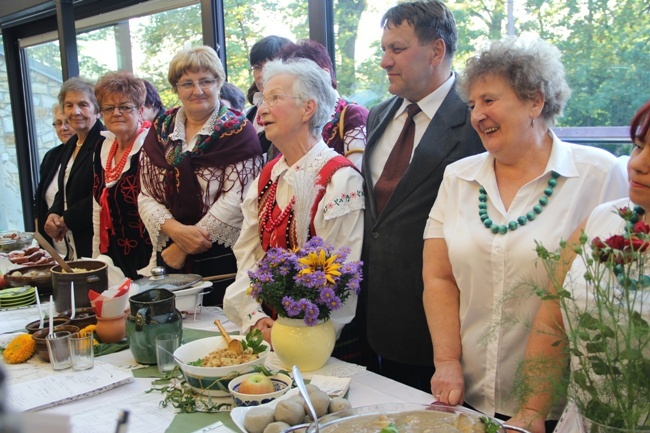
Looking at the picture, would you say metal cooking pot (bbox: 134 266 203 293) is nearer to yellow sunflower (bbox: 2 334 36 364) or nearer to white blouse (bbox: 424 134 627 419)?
yellow sunflower (bbox: 2 334 36 364)

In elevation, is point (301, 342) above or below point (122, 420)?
below

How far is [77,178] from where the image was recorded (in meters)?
3.76

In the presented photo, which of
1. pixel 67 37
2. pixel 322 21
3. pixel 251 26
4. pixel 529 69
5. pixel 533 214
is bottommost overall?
pixel 533 214

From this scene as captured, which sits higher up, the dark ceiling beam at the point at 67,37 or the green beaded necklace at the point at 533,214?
the dark ceiling beam at the point at 67,37

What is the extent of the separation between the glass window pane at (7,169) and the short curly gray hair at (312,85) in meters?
5.93

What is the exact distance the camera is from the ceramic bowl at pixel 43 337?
1.87 metres

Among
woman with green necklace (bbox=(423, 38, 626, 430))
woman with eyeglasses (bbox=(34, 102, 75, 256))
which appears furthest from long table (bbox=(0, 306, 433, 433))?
woman with eyeglasses (bbox=(34, 102, 75, 256))

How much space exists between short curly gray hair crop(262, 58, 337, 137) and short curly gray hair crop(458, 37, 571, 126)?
0.66 metres

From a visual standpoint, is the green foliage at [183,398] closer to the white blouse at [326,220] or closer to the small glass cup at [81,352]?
the small glass cup at [81,352]

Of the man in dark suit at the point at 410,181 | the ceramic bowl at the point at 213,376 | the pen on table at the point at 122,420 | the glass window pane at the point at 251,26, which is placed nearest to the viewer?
the pen on table at the point at 122,420

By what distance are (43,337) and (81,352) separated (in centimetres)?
21

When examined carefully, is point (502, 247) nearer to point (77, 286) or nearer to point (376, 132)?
point (376, 132)

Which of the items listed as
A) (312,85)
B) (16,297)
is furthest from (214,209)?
(16,297)

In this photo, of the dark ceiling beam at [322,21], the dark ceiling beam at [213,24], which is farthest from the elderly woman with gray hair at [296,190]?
the dark ceiling beam at [213,24]
